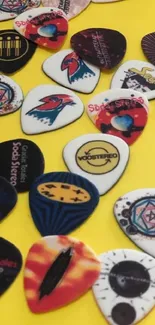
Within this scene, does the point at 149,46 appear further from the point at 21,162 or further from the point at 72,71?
the point at 21,162

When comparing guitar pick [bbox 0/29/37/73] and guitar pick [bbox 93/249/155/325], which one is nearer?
guitar pick [bbox 93/249/155/325]


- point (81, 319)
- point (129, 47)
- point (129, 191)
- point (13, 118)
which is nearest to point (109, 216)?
point (129, 191)

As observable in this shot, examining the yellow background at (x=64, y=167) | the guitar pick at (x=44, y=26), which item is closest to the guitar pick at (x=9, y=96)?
the yellow background at (x=64, y=167)

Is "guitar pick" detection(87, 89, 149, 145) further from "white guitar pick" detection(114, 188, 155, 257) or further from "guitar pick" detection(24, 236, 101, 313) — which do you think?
"guitar pick" detection(24, 236, 101, 313)

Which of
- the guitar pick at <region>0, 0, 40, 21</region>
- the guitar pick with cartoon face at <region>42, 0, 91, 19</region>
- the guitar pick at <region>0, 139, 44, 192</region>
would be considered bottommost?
the guitar pick at <region>0, 139, 44, 192</region>

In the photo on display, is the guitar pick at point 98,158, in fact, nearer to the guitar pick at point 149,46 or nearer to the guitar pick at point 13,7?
the guitar pick at point 149,46

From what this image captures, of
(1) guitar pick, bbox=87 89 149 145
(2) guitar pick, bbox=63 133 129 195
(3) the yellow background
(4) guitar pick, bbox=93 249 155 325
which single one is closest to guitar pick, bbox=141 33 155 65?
(3) the yellow background
